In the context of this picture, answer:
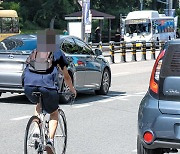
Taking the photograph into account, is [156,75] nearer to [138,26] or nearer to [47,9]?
[138,26]

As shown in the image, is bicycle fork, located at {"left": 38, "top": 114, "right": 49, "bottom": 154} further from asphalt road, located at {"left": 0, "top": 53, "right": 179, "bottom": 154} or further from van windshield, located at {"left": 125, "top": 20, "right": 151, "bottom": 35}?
van windshield, located at {"left": 125, "top": 20, "right": 151, "bottom": 35}

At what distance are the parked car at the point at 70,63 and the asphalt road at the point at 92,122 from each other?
39 centimetres

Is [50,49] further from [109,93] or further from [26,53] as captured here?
[109,93]

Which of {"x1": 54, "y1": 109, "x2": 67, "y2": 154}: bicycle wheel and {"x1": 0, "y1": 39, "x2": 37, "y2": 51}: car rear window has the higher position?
{"x1": 0, "y1": 39, "x2": 37, "y2": 51}: car rear window

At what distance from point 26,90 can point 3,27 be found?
33815 mm

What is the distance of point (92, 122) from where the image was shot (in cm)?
1073

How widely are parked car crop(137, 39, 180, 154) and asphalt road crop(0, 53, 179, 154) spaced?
5.93ft

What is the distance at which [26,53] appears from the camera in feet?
42.1

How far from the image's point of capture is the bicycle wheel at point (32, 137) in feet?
21.3

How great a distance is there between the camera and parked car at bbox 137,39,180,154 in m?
6.21

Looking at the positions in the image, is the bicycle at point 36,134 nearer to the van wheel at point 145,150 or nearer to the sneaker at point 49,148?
the sneaker at point 49,148

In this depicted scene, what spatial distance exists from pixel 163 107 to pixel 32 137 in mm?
1505

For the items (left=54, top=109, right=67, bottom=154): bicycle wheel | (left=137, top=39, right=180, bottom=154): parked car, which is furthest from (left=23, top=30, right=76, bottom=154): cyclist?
(left=137, top=39, right=180, bottom=154): parked car

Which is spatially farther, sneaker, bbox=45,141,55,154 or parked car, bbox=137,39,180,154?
sneaker, bbox=45,141,55,154
